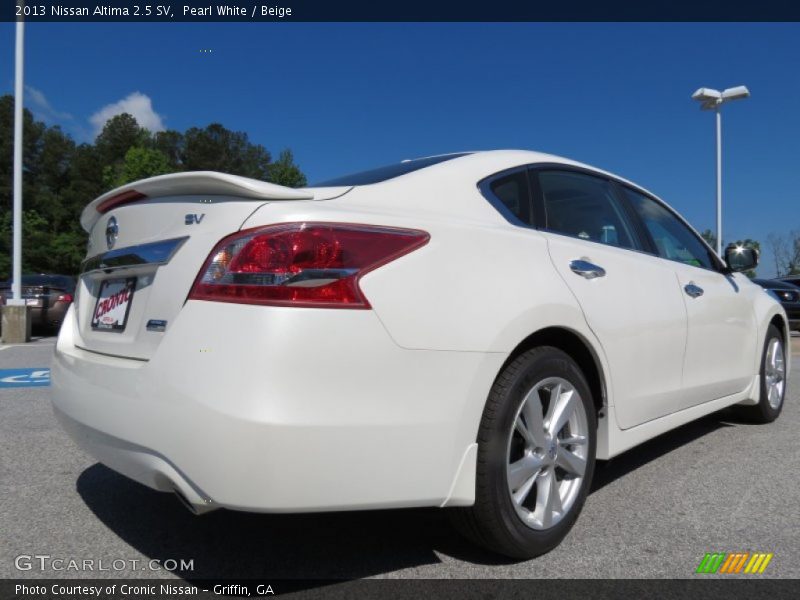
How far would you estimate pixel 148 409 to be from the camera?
1936 mm

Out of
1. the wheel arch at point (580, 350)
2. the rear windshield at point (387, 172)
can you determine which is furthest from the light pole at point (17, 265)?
the wheel arch at point (580, 350)

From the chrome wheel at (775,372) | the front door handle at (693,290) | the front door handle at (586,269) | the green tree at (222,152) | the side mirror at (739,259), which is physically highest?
the green tree at (222,152)

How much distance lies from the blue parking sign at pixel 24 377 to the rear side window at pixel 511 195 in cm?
539

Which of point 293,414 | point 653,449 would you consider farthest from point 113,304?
point 653,449

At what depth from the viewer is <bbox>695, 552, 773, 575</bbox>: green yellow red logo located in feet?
7.50

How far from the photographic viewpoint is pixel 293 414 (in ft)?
5.91

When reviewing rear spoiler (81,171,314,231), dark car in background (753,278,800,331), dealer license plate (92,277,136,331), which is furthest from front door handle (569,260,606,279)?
dark car in background (753,278,800,331)

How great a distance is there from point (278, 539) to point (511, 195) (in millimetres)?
1604

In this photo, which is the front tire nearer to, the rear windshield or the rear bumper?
the rear bumper

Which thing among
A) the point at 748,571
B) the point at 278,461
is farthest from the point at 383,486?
the point at 748,571

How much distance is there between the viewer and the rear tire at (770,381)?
14.6 ft

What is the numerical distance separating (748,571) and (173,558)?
1989 mm

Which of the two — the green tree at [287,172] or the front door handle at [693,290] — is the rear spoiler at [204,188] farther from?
the green tree at [287,172]

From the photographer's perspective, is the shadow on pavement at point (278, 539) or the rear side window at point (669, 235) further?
the rear side window at point (669, 235)
